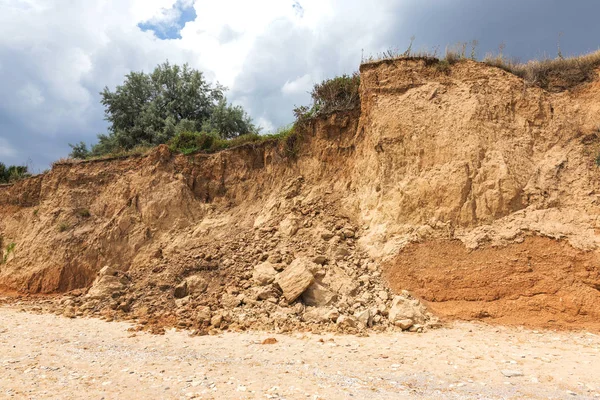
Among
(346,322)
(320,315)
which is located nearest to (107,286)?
(320,315)

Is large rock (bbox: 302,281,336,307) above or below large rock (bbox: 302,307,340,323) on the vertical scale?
above

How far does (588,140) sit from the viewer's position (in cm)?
912

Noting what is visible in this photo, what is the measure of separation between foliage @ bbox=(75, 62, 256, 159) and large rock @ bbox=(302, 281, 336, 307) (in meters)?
13.4

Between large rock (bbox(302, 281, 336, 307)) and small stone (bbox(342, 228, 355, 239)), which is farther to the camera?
small stone (bbox(342, 228, 355, 239))

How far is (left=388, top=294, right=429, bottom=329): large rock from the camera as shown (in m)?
7.44

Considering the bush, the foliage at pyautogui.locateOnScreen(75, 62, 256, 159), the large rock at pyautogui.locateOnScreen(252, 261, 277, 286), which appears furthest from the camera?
the foliage at pyautogui.locateOnScreen(75, 62, 256, 159)

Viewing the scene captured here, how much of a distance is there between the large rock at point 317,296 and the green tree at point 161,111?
13.3 m

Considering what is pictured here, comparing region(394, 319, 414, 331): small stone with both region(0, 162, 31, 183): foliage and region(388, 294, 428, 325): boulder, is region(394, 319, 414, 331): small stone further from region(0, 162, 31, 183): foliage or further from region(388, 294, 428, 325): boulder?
region(0, 162, 31, 183): foliage

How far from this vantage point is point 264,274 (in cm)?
909

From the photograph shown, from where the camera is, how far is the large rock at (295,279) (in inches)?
328

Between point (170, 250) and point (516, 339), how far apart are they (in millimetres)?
9514

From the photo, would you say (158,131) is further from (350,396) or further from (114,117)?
(350,396)

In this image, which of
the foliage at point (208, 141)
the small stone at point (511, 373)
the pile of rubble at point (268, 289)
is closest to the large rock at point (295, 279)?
the pile of rubble at point (268, 289)

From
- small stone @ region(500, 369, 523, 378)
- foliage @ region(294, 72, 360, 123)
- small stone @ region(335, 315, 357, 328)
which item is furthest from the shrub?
small stone @ region(500, 369, 523, 378)
